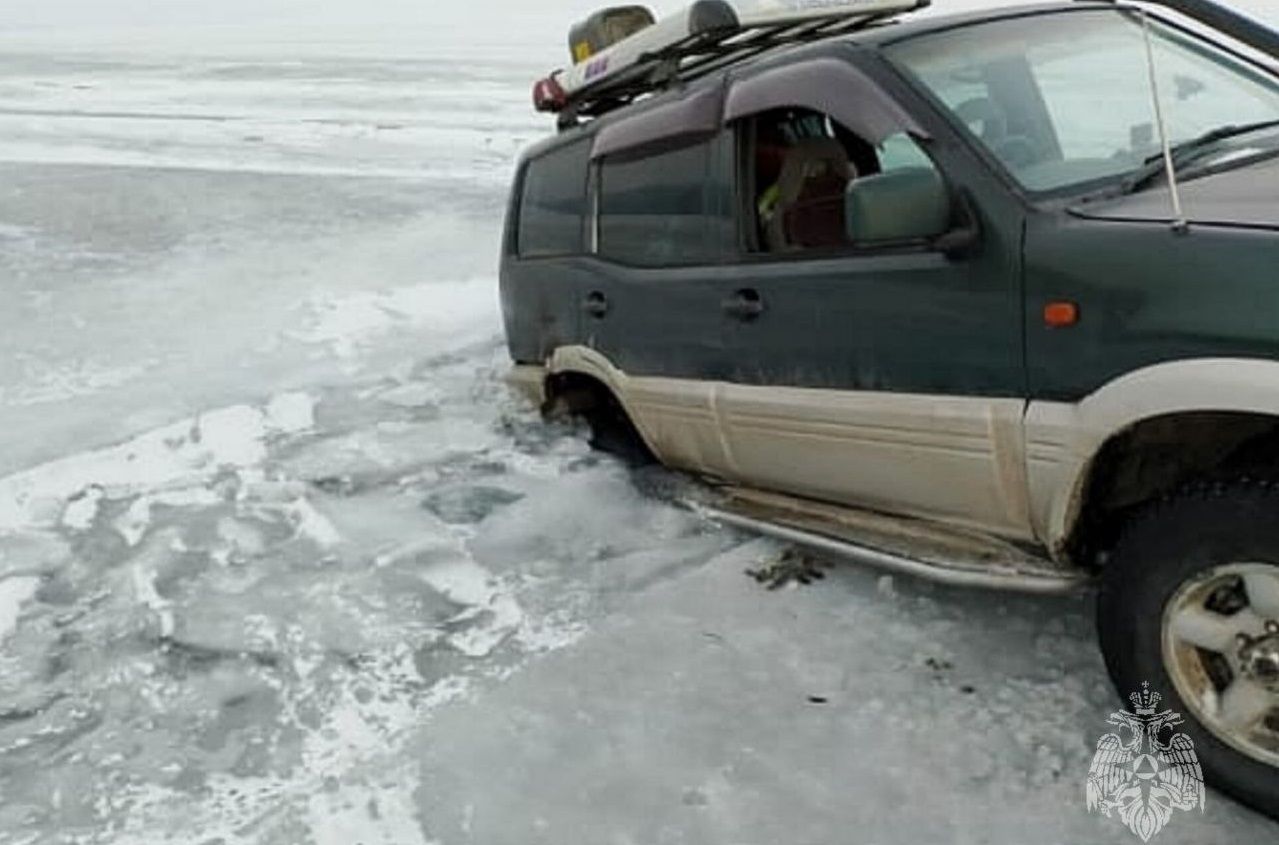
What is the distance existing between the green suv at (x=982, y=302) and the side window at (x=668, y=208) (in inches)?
0.5

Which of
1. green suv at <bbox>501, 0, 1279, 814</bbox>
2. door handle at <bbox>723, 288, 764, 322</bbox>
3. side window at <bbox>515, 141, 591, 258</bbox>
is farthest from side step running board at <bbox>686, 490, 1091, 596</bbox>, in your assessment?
side window at <bbox>515, 141, 591, 258</bbox>

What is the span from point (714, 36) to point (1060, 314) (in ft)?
6.16

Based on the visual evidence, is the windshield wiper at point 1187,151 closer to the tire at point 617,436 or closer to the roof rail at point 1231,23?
the roof rail at point 1231,23

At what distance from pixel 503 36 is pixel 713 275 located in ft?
83.5

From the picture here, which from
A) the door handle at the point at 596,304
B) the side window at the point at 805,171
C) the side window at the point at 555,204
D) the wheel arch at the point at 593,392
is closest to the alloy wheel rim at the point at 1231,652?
the side window at the point at 805,171

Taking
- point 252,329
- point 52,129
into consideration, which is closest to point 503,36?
point 52,129

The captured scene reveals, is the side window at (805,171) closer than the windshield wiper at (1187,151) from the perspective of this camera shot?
No

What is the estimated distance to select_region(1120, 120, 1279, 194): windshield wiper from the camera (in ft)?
11.3

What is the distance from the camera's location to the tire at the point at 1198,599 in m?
2.87

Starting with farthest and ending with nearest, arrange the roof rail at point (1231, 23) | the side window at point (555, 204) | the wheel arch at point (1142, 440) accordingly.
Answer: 1. the side window at point (555, 204)
2. the roof rail at point (1231, 23)
3. the wheel arch at point (1142, 440)

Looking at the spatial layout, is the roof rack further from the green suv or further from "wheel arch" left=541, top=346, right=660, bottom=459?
"wheel arch" left=541, top=346, right=660, bottom=459

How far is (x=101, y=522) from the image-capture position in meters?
5.11

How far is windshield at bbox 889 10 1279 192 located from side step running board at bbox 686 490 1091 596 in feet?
3.20

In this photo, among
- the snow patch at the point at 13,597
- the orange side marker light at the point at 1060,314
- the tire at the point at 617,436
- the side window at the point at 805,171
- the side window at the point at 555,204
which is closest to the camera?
the orange side marker light at the point at 1060,314
